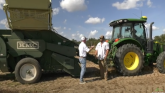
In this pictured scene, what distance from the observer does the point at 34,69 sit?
5.27 metres

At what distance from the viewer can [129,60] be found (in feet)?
21.0

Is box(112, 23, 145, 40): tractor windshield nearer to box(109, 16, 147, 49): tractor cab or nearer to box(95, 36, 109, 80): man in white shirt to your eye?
box(109, 16, 147, 49): tractor cab

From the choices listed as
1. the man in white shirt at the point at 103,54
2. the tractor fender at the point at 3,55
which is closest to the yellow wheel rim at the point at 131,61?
the man in white shirt at the point at 103,54

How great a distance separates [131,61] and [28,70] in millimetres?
4009

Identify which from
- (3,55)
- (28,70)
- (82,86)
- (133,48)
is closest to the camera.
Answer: (82,86)

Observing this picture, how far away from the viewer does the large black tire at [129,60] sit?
19.8ft

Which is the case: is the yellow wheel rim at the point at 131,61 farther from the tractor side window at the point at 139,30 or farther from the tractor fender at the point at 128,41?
the tractor side window at the point at 139,30

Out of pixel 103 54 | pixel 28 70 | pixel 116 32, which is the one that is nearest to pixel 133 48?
pixel 116 32

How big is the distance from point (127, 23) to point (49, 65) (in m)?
3.69

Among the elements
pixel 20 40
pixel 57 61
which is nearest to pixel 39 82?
pixel 57 61

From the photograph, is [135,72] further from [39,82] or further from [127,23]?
[39,82]

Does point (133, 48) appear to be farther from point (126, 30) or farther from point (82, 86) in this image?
point (82, 86)

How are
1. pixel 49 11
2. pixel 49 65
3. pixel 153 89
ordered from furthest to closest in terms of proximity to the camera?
pixel 49 65, pixel 49 11, pixel 153 89

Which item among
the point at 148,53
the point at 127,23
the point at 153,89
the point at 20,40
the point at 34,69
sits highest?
the point at 127,23
